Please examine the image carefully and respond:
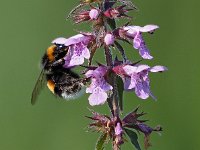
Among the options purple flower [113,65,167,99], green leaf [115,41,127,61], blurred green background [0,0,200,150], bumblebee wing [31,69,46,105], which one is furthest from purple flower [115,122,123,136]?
blurred green background [0,0,200,150]

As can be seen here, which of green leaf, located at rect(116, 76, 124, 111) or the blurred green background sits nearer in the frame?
green leaf, located at rect(116, 76, 124, 111)

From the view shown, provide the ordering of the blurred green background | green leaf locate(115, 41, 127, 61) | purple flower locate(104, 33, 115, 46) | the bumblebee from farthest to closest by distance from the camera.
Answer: the blurred green background, the bumblebee, green leaf locate(115, 41, 127, 61), purple flower locate(104, 33, 115, 46)

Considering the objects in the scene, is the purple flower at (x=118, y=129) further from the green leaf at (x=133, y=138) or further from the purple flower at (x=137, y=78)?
the purple flower at (x=137, y=78)

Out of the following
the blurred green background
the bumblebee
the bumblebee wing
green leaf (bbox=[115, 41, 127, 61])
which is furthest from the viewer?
the blurred green background

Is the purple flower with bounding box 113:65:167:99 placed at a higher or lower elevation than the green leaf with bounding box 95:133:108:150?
higher

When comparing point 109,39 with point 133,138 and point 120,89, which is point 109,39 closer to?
point 120,89

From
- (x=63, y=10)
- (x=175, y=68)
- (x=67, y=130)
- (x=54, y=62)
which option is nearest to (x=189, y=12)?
(x=175, y=68)

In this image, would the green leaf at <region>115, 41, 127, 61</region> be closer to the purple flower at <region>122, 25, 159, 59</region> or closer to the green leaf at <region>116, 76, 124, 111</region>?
the purple flower at <region>122, 25, 159, 59</region>

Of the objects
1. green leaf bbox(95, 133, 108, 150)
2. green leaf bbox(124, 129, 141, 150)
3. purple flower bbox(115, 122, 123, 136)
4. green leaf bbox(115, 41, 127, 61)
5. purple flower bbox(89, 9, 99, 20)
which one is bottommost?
green leaf bbox(124, 129, 141, 150)
